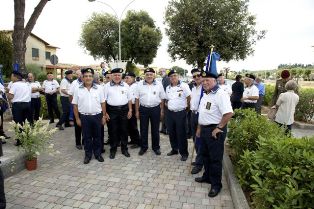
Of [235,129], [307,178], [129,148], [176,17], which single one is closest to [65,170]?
[129,148]

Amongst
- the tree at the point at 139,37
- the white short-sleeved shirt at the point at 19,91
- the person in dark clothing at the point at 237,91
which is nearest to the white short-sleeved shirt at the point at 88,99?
the white short-sleeved shirt at the point at 19,91

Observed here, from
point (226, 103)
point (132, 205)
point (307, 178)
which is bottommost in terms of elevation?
point (132, 205)

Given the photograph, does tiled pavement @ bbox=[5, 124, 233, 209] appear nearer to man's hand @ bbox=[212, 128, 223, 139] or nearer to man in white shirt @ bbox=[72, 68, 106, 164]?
man in white shirt @ bbox=[72, 68, 106, 164]

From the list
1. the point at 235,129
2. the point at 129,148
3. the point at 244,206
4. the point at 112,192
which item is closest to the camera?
the point at 244,206

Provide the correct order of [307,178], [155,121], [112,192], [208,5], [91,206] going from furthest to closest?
[208,5], [155,121], [112,192], [91,206], [307,178]

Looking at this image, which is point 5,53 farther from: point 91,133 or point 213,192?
point 213,192

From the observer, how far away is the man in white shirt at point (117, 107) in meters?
6.41

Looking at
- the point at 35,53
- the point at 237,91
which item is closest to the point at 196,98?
the point at 237,91

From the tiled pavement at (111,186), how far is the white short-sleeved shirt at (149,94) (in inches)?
50.7

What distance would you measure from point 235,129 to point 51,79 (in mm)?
6925

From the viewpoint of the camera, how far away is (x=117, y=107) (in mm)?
6453

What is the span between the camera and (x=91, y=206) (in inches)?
164

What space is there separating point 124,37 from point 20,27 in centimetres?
2711

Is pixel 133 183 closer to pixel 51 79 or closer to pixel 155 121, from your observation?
pixel 155 121
